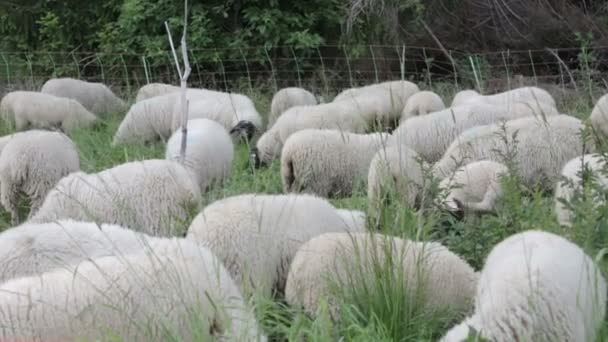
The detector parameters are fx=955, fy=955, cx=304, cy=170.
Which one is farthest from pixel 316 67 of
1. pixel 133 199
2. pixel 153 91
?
pixel 133 199

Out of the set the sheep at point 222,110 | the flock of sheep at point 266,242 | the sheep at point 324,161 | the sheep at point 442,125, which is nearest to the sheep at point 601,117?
the flock of sheep at point 266,242

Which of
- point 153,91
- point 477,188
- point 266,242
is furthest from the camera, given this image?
point 153,91

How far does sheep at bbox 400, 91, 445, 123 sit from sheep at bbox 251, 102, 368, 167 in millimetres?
648

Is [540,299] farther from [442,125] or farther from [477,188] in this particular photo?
[442,125]

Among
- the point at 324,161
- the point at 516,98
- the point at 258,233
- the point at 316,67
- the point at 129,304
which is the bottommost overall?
the point at 316,67

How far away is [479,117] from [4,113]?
195 inches

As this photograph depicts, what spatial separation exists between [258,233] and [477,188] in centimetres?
185

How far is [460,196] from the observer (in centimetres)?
580

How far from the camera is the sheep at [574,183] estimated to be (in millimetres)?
4285

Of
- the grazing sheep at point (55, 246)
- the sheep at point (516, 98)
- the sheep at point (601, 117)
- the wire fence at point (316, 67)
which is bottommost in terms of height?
the wire fence at point (316, 67)

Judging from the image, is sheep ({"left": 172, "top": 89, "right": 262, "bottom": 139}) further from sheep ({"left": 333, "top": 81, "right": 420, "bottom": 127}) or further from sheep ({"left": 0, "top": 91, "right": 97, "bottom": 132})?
sheep ({"left": 0, "top": 91, "right": 97, "bottom": 132})

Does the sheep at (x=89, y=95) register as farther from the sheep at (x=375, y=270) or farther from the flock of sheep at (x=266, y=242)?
the sheep at (x=375, y=270)

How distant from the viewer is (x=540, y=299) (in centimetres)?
333

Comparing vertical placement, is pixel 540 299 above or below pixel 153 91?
above
